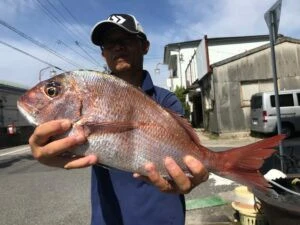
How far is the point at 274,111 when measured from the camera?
20.2 m

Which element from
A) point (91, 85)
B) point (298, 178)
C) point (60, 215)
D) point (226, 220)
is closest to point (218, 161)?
point (91, 85)

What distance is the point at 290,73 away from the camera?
79.2ft

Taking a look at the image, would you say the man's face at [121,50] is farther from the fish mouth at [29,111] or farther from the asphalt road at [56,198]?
the asphalt road at [56,198]

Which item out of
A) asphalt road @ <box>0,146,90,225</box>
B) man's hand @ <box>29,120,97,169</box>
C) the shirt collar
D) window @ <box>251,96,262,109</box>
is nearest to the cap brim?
the shirt collar

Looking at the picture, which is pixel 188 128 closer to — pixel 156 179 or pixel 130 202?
pixel 156 179

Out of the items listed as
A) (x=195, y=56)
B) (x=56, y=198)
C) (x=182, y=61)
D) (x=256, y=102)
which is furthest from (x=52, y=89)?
(x=182, y=61)

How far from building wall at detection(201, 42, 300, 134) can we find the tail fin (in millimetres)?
22092

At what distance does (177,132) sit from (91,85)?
1.36 ft

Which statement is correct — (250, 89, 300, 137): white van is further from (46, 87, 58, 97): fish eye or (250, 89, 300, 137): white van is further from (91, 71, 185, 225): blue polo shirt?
(46, 87, 58, 97): fish eye

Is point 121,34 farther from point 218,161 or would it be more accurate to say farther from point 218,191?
point 218,191

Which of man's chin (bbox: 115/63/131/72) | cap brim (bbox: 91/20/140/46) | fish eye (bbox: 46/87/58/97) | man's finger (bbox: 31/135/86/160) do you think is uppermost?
cap brim (bbox: 91/20/140/46)

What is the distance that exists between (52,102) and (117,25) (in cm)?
77

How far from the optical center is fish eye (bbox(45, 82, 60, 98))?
1.93 metres

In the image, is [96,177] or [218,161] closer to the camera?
[218,161]
